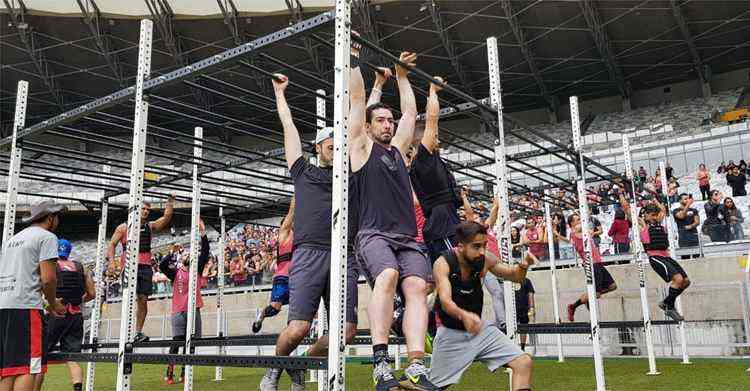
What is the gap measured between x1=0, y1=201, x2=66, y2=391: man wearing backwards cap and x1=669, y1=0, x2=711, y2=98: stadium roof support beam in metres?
21.5

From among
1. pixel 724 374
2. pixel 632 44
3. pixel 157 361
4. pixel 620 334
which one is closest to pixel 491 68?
pixel 157 361

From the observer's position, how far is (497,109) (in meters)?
5.36

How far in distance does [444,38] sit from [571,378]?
17902mm

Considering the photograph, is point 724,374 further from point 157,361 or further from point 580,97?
point 580,97

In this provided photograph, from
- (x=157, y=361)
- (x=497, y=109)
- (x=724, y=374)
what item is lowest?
(x=724, y=374)

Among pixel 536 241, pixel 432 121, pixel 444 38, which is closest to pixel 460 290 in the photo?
pixel 432 121

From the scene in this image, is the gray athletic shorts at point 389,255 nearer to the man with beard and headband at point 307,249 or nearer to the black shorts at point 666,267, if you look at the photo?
the man with beard and headband at point 307,249

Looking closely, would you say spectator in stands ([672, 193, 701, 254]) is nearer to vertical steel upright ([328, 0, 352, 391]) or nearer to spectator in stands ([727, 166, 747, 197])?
spectator in stands ([727, 166, 747, 197])

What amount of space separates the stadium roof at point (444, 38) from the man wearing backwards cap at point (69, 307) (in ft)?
48.5

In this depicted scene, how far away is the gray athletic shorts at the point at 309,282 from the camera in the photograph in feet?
13.9

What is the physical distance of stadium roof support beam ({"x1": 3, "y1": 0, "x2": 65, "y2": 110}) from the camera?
22062 mm

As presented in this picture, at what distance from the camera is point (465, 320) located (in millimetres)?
3836

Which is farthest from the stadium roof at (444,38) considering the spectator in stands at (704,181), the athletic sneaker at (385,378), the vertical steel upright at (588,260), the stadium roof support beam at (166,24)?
the athletic sneaker at (385,378)

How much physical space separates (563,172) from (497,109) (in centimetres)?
1530
